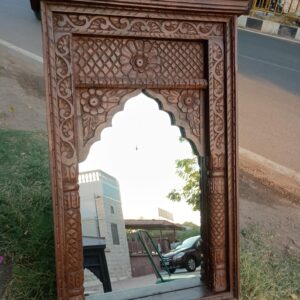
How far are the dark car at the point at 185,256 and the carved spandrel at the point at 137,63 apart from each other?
68cm

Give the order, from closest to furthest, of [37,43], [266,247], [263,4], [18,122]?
[266,247], [18,122], [37,43], [263,4]

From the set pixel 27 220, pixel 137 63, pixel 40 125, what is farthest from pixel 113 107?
pixel 40 125

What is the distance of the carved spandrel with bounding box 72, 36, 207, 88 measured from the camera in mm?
1350

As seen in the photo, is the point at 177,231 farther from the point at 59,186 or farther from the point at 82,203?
the point at 59,186

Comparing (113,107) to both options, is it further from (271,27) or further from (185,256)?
(271,27)

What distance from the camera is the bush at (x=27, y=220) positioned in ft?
5.62

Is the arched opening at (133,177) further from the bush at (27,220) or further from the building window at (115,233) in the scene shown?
the bush at (27,220)

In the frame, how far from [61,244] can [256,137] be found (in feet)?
9.82

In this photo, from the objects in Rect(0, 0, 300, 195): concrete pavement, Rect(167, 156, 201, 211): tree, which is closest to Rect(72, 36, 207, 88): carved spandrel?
Rect(167, 156, 201, 211): tree

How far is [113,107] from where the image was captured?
4.56 feet

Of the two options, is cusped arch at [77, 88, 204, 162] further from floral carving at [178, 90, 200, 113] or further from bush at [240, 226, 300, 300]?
bush at [240, 226, 300, 300]

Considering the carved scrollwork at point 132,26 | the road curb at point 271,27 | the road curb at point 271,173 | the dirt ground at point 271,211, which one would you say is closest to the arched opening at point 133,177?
the carved scrollwork at point 132,26

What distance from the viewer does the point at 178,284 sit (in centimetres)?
167

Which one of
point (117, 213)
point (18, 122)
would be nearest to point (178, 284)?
point (117, 213)
